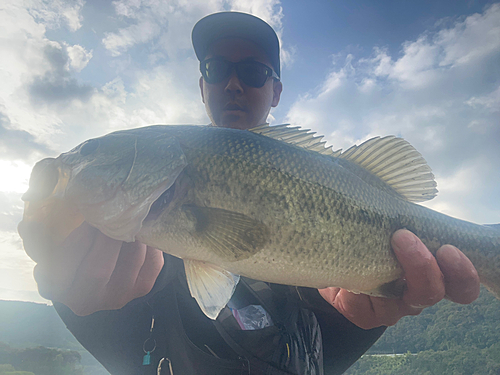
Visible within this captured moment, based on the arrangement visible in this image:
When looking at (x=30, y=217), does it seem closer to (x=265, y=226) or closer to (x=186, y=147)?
(x=186, y=147)

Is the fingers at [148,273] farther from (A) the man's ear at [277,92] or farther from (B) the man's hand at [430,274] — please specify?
(A) the man's ear at [277,92]

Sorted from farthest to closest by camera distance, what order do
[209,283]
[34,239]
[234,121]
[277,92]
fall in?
1. [277,92]
2. [234,121]
3. [209,283]
4. [34,239]

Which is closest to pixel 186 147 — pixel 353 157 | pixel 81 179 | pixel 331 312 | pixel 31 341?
pixel 81 179

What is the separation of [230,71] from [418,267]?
124 inches

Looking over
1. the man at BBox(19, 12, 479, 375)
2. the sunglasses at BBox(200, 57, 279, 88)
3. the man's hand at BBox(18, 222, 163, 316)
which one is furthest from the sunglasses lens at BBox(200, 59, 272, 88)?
the man's hand at BBox(18, 222, 163, 316)

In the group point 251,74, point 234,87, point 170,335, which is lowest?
point 170,335

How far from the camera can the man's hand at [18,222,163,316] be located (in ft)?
5.19

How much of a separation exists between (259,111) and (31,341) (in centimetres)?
10868

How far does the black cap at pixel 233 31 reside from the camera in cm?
396

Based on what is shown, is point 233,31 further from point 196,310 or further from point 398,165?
point 196,310

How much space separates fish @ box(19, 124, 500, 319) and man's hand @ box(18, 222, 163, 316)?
0.28ft

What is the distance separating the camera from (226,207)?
163cm

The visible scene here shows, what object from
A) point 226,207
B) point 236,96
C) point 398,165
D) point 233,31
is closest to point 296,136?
point 226,207

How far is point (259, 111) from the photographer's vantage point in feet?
12.3
